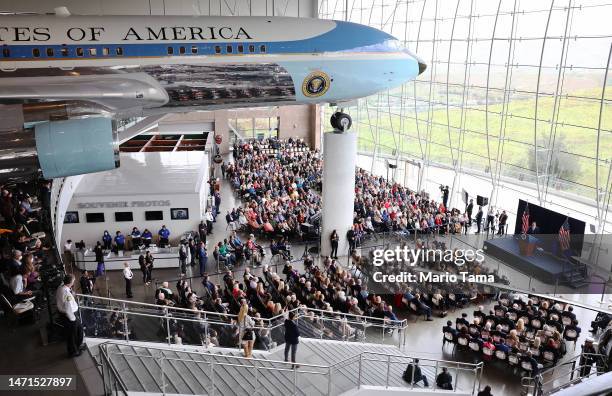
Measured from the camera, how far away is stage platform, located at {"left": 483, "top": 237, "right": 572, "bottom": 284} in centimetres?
1662

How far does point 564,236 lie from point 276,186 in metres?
14.5

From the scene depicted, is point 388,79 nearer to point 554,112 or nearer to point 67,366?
point 554,112

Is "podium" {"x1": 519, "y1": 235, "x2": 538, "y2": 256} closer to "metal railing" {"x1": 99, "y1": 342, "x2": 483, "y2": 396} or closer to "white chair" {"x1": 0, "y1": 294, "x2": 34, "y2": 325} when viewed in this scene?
"metal railing" {"x1": 99, "y1": 342, "x2": 483, "y2": 396}

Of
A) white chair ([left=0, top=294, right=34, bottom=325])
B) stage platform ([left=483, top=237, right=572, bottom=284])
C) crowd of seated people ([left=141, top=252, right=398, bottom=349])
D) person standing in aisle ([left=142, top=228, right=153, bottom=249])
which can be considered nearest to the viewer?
white chair ([left=0, top=294, right=34, bottom=325])

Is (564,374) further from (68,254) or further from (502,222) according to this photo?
(68,254)

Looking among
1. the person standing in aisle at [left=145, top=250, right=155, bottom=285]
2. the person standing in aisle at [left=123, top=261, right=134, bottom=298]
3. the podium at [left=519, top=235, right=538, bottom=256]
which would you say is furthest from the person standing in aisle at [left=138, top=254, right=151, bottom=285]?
the podium at [left=519, top=235, right=538, bottom=256]

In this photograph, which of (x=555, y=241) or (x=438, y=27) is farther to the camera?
(x=438, y=27)

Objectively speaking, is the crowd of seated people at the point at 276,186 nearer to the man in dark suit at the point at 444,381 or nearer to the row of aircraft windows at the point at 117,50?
the row of aircraft windows at the point at 117,50

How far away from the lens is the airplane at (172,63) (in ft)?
37.1

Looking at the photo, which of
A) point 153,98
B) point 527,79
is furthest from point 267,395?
point 527,79

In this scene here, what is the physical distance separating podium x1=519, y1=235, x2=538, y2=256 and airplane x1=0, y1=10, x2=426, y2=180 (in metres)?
8.50

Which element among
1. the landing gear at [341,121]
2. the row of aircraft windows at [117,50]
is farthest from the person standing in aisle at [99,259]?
the landing gear at [341,121]

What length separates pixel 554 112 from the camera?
1822 centimetres

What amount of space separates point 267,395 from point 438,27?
21191 millimetres
